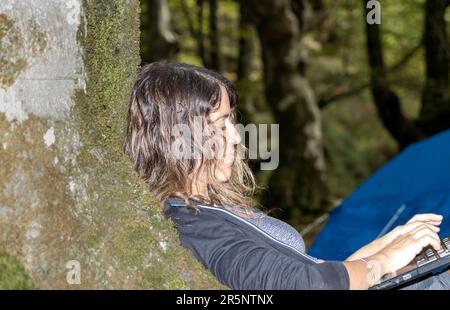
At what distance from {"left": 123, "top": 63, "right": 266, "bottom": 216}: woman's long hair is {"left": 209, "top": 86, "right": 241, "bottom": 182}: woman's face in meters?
0.02

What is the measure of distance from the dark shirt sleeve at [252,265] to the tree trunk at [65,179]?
0.05 meters

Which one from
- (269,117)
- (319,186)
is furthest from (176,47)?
(269,117)

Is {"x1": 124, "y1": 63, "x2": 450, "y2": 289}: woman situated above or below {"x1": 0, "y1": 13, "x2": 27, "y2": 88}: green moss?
below

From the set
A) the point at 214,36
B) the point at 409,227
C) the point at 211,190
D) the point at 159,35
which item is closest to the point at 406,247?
the point at 409,227

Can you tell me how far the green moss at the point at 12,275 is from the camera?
1650 millimetres

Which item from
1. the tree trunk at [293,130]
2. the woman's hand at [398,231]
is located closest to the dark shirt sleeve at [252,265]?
the woman's hand at [398,231]

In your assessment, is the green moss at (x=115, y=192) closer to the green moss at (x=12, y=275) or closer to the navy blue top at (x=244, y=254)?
the navy blue top at (x=244, y=254)

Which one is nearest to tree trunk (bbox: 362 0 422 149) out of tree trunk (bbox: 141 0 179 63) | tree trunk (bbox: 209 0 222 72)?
tree trunk (bbox: 141 0 179 63)

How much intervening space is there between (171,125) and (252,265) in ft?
1.79

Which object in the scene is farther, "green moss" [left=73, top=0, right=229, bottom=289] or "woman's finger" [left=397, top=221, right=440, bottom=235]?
"woman's finger" [left=397, top=221, right=440, bottom=235]

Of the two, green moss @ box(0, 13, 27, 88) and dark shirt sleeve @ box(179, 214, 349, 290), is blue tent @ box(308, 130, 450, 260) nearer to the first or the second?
dark shirt sleeve @ box(179, 214, 349, 290)

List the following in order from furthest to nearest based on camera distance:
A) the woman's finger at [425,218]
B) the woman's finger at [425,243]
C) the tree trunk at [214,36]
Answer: the tree trunk at [214,36] < the woman's finger at [425,218] < the woman's finger at [425,243]

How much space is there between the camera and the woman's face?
204 centimetres

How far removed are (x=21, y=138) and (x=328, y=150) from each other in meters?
12.0
